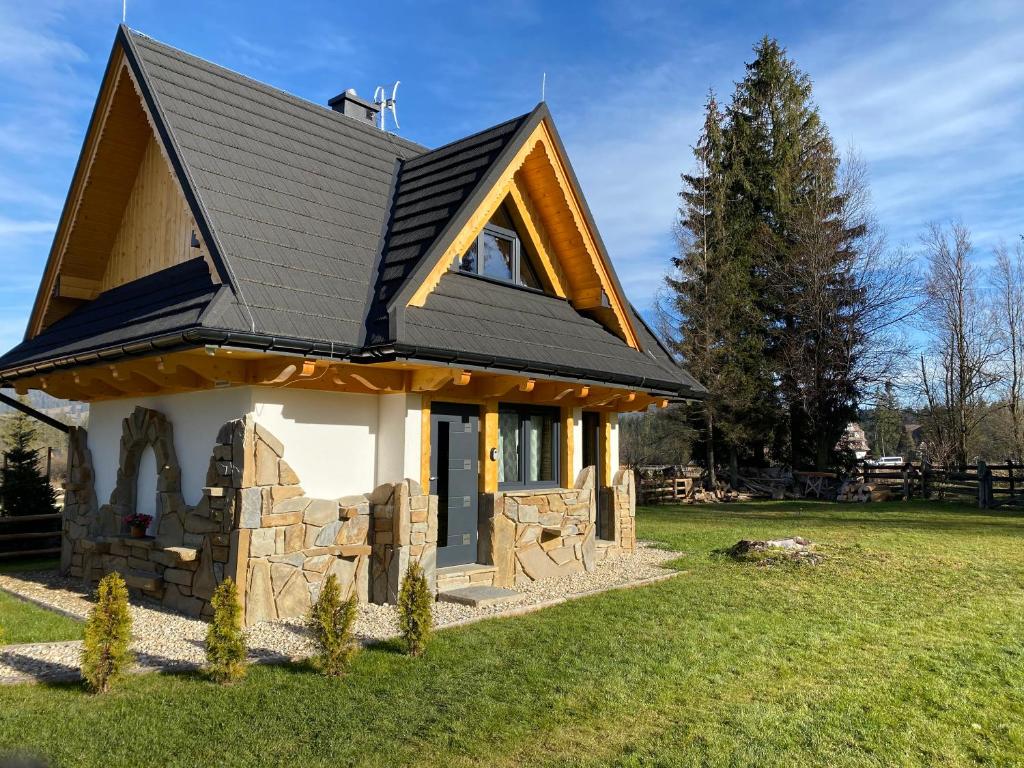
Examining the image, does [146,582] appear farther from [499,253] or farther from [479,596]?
[499,253]

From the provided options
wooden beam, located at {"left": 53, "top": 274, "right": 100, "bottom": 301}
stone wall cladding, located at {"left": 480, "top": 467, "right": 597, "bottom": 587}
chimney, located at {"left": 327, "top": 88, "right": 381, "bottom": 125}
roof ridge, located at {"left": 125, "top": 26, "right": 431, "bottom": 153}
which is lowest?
stone wall cladding, located at {"left": 480, "top": 467, "right": 597, "bottom": 587}

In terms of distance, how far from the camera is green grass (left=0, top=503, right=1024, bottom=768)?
430 centimetres

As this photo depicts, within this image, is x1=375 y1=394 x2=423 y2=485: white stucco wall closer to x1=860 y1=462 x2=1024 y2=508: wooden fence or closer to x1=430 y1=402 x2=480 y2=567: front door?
x1=430 y1=402 x2=480 y2=567: front door

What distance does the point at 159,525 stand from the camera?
27.3ft

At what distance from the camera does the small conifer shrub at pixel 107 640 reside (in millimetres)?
5086

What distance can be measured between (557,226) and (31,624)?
842 centimetres

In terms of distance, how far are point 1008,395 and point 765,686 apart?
98.0 ft

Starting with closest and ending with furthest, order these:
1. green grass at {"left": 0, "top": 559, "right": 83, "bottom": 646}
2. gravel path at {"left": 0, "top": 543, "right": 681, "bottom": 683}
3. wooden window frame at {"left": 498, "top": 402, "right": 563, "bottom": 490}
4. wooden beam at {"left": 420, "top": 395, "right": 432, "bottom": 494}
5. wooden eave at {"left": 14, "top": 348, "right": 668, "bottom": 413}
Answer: gravel path at {"left": 0, "top": 543, "right": 681, "bottom": 683}
green grass at {"left": 0, "top": 559, "right": 83, "bottom": 646}
wooden eave at {"left": 14, "top": 348, "right": 668, "bottom": 413}
wooden beam at {"left": 420, "top": 395, "right": 432, "bottom": 494}
wooden window frame at {"left": 498, "top": 402, "right": 563, "bottom": 490}

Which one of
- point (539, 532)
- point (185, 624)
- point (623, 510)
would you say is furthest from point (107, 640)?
point (623, 510)

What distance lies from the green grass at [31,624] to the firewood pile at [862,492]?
23.1 metres

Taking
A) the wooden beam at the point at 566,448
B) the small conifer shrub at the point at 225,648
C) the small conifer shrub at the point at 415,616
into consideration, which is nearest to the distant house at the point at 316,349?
the wooden beam at the point at 566,448

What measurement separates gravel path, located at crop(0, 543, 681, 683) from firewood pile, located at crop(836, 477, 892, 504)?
16.2m

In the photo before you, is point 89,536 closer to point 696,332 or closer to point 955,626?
point 955,626

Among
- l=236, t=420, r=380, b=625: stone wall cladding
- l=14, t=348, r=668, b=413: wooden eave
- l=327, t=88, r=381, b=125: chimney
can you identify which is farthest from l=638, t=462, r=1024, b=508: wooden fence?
l=236, t=420, r=380, b=625: stone wall cladding
